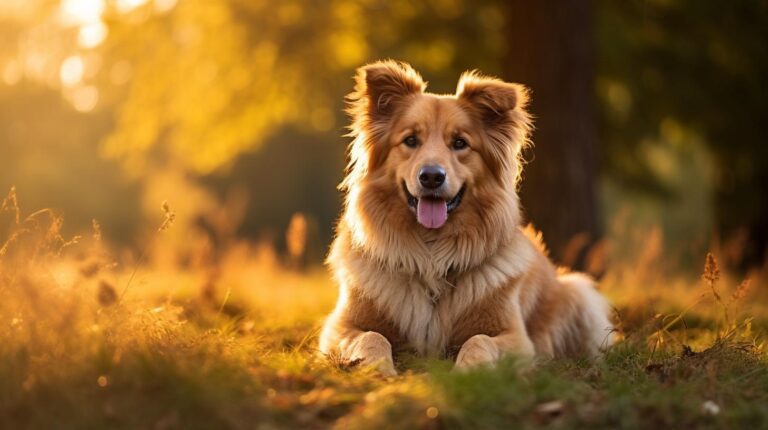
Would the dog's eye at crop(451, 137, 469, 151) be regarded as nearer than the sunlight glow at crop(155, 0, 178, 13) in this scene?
Yes

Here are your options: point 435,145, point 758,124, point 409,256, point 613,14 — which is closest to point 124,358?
→ point 409,256

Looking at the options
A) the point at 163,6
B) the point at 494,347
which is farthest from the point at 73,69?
the point at 494,347

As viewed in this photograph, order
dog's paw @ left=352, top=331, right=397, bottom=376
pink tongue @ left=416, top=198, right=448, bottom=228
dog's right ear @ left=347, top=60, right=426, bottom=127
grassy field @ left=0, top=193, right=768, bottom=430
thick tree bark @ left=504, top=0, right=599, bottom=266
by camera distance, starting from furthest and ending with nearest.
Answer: thick tree bark @ left=504, top=0, right=599, bottom=266, dog's right ear @ left=347, top=60, right=426, bottom=127, pink tongue @ left=416, top=198, right=448, bottom=228, dog's paw @ left=352, top=331, right=397, bottom=376, grassy field @ left=0, top=193, right=768, bottom=430

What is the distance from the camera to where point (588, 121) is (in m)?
8.88

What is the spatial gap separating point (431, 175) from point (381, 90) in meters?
0.88

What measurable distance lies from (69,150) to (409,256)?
39.5m

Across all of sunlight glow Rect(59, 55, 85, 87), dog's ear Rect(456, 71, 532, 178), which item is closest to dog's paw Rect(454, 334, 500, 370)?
dog's ear Rect(456, 71, 532, 178)

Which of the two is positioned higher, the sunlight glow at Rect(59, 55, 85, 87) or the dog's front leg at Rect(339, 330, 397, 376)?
the sunlight glow at Rect(59, 55, 85, 87)

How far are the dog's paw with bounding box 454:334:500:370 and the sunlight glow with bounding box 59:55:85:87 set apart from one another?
6.86 m

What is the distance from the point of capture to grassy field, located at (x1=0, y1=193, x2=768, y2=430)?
3.37 m

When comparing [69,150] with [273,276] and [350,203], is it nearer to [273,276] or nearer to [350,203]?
[273,276]

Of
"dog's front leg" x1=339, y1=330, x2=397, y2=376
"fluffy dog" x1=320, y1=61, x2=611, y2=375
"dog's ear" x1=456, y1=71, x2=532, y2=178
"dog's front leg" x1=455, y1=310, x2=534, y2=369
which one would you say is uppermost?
"dog's ear" x1=456, y1=71, x2=532, y2=178

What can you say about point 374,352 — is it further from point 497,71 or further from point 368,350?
point 497,71

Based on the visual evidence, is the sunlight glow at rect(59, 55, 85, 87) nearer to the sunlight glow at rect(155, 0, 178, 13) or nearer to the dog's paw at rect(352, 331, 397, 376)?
the sunlight glow at rect(155, 0, 178, 13)
